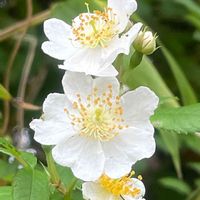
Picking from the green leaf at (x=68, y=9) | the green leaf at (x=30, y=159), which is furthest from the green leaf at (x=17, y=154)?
the green leaf at (x=68, y=9)

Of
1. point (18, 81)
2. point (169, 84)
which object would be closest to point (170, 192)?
point (169, 84)

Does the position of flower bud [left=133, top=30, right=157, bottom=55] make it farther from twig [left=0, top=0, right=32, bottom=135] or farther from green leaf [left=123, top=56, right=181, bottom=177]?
twig [left=0, top=0, right=32, bottom=135]

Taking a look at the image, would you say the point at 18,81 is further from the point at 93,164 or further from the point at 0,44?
the point at 93,164

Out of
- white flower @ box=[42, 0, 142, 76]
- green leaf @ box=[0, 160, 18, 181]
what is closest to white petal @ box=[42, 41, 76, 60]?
white flower @ box=[42, 0, 142, 76]

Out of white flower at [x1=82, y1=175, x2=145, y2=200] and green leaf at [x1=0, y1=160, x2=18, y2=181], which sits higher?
white flower at [x1=82, y1=175, x2=145, y2=200]

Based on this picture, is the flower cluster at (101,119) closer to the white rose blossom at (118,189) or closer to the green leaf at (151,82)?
the white rose blossom at (118,189)
